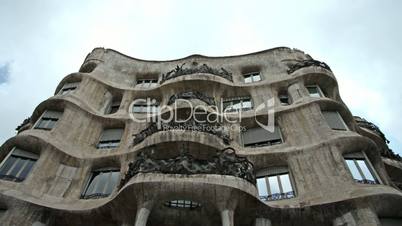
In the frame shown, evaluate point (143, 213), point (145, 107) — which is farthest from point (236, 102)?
point (143, 213)

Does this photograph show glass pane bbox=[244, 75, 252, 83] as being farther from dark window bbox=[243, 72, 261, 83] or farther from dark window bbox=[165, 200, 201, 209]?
dark window bbox=[165, 200, 201, 209]

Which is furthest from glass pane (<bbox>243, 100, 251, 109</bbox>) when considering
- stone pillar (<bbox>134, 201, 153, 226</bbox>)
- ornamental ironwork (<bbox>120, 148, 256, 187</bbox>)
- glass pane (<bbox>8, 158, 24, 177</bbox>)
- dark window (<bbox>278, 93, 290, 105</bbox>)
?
glass pane (<bbox>8, 158, 24, 177</bbox>)

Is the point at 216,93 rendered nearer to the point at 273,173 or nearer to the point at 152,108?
the point at 152,108

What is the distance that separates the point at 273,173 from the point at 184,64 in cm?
1154

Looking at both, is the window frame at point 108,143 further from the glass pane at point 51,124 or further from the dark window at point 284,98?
the dark window at point 284,98

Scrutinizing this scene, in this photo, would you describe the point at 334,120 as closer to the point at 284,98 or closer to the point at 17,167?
the point at 284,98

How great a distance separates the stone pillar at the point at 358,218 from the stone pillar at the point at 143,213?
6397 mm

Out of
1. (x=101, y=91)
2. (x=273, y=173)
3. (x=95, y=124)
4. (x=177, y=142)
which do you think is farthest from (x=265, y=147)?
(x=101, y=91)

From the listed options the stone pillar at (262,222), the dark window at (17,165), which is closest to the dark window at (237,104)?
the stone pillar at (262,222)

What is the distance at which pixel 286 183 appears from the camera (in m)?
13.8

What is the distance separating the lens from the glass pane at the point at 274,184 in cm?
1363

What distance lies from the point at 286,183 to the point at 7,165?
11.7 metres

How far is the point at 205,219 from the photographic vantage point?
1203 cm

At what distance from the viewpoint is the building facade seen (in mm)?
11562
